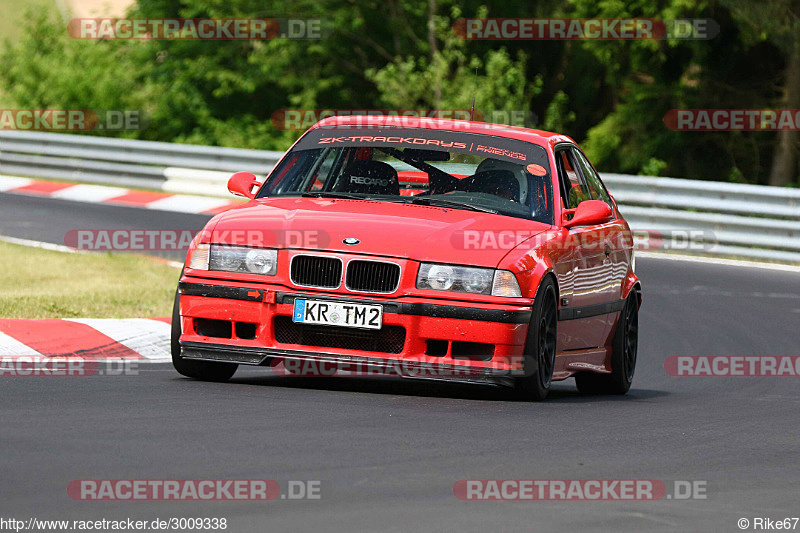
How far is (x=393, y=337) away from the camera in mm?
7793

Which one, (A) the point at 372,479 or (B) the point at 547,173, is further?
(B) the point at 547,173

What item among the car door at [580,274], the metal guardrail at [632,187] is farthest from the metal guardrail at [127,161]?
the car door at [580,274]

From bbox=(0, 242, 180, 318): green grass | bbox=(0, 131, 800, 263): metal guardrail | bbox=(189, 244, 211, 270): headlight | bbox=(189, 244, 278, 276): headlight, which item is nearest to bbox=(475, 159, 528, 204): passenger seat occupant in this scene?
bbox=(189, 244, 278, 276): headlight

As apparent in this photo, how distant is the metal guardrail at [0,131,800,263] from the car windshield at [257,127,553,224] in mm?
10579

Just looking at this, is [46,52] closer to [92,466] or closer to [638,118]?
[638,118]

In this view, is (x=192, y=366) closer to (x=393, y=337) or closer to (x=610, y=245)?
(x=393, y=337)

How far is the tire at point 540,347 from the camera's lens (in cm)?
789

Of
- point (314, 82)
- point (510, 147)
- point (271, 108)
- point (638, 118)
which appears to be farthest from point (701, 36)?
point (510, 147)

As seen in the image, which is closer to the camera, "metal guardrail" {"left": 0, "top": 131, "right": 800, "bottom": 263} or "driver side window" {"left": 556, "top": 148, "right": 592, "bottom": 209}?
"driver side window" {"left": 556, "top": 148, "right": 592, "bottom": 209}

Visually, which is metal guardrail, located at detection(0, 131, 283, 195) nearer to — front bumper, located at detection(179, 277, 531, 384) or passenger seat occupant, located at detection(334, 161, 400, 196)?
passenger seat occupant, located at detection(334, 161, 400, 196)

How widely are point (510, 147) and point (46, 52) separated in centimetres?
3100

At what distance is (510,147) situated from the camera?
30.3ft

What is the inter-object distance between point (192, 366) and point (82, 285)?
4865mm

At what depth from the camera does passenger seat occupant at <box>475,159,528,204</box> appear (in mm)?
8842
